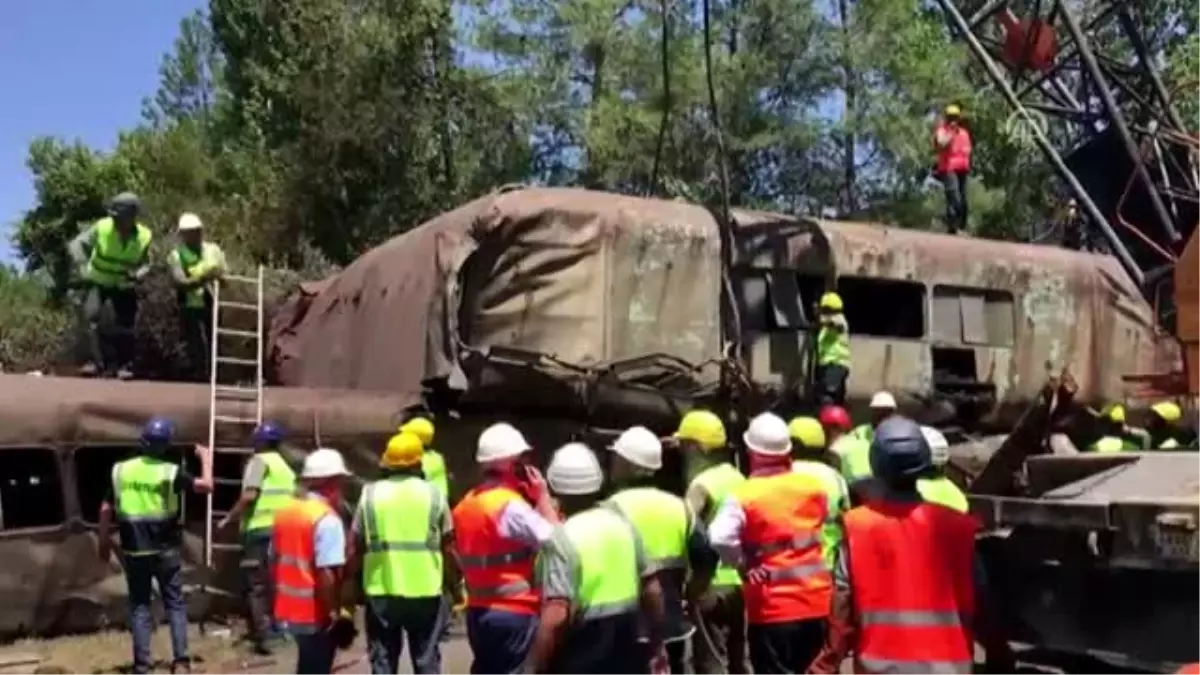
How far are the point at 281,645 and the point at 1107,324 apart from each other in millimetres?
9628

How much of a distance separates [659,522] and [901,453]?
1367mm

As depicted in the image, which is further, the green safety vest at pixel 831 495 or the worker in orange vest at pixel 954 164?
the worker in orange vest at pixel 954 164

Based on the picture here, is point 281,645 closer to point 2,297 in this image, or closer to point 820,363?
point 820,363

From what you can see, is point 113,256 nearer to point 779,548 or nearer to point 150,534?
point 150,534

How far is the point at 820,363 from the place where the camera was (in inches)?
555

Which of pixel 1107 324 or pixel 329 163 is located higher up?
pixel 329 163

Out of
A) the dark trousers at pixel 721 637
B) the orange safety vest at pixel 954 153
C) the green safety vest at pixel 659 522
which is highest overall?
the orange safety vest at pixel 954 153

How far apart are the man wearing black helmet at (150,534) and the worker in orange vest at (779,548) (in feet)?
16.9

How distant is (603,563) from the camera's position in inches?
228

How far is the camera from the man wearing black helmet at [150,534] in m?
10.7

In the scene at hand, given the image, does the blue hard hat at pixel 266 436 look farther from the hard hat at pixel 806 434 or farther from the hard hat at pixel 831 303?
the hard hat at pixel 831 303

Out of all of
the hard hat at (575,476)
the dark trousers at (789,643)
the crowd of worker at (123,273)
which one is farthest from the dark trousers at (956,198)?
the hard hat at (575,476)

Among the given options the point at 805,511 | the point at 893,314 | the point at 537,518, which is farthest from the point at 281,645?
the point at 893,314

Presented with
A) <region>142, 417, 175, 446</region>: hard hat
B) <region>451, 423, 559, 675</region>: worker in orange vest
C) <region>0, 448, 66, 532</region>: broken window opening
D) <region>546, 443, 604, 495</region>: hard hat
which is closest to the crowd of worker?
<region>0, 448, 66, 532</region>: broken window opening
